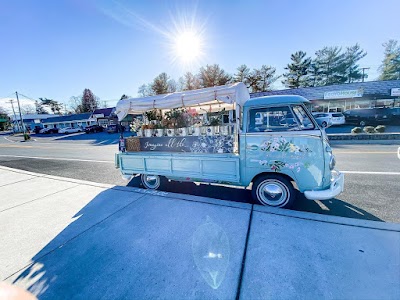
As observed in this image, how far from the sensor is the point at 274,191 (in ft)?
13.0

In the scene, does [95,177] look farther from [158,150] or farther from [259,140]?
[259,140]

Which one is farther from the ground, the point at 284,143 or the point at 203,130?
the point at 203,130

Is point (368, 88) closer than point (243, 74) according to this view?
Yes

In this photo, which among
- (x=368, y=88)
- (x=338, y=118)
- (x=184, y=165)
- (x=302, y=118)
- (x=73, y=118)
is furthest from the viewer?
(x=73, y=118)

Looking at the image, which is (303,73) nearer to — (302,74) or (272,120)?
(302,74)

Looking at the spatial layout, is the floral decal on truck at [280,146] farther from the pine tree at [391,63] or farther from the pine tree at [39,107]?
the pine tree at [39,107]

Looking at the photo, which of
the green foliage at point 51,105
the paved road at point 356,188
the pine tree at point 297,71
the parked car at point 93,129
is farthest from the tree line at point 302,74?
the green foliage at point 51,105

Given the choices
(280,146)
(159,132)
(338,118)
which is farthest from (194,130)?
(338,118)

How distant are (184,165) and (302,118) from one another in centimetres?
283

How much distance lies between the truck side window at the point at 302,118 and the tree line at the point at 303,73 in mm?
32606

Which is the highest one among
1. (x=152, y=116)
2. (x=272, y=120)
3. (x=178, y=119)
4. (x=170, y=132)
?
(x=152, y=116)

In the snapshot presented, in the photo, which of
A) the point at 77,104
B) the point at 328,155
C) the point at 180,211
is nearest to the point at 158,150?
the point at 180,211

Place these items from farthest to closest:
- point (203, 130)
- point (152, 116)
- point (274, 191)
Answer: point (152, 116), point (203, 130), point (274, 191)

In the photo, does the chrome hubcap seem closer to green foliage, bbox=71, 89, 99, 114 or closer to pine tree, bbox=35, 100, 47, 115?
green foliage, bbox=71, 89, 99, 114
